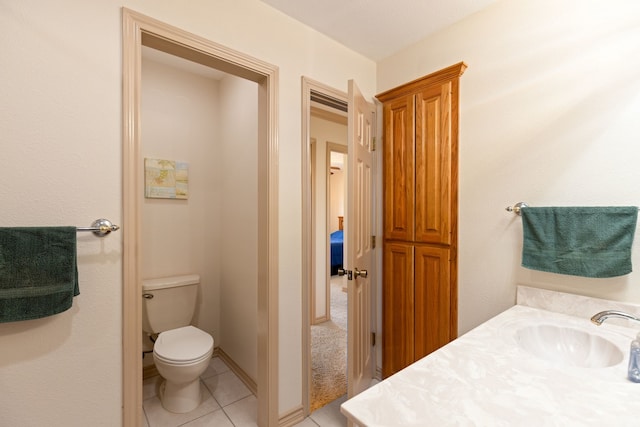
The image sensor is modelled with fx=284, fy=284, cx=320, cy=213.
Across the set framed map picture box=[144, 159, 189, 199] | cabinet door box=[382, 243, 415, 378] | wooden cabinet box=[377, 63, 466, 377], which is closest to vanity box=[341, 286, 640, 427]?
wooden cabinet box=[377, 63, 466, 377]

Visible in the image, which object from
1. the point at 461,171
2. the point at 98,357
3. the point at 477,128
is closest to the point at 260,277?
the point at 98,357

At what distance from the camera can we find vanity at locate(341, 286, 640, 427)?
66 centimetres

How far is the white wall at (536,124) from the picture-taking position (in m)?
1.25

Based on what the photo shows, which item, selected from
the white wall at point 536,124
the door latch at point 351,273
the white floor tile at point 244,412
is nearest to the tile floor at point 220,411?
the white floor tile at point 244,412

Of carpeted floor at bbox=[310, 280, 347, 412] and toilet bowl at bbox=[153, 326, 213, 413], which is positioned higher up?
toilet bowl at bbox=[153, 326, 213, 413]

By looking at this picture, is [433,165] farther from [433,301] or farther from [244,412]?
[244,412]

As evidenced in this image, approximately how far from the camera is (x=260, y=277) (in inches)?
67.2

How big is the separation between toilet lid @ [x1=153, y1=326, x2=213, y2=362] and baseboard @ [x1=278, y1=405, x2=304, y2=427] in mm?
639

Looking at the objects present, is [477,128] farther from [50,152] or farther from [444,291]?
[50,152]

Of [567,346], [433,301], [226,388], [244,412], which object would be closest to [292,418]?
[244,412]

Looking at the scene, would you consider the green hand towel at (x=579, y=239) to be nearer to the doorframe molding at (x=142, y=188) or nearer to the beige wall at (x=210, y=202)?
the doorframe molding at (x=142, y=188)

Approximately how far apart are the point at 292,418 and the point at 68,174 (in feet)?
5.75

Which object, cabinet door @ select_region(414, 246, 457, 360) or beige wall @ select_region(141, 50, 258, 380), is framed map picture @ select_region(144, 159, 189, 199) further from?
cabinet door @ select_region(414, 246, 457, 360)

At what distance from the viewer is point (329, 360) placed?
2602mm
